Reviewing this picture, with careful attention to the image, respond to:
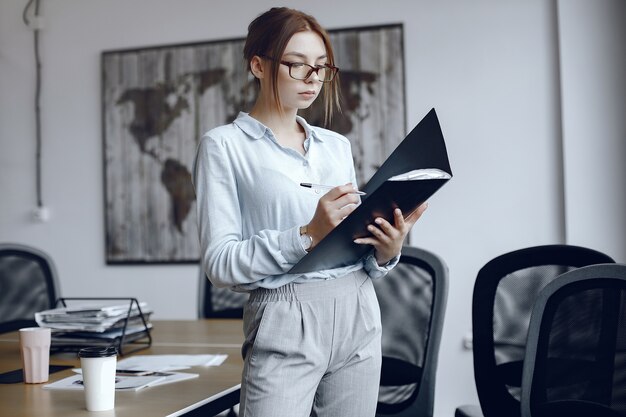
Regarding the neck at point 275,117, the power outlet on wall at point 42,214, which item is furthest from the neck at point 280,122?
the power outlet on wall at point 42,214

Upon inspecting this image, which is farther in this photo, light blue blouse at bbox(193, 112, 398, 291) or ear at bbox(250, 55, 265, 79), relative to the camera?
ear at bbox(250, 55, 265, 79)

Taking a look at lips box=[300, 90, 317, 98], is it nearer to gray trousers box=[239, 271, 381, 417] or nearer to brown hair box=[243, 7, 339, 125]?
brown hair box=[243, 7, 339, 125]

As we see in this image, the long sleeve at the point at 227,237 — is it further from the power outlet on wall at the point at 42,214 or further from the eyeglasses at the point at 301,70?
the power outlet on wall at the point at 42,214

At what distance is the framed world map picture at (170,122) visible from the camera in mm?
3795

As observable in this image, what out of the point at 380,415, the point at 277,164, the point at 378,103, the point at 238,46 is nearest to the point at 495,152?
the point at 378,103

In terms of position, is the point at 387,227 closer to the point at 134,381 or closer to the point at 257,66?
the point at 257,66

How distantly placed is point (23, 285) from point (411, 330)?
4.71 feet

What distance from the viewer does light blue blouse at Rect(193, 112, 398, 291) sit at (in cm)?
126

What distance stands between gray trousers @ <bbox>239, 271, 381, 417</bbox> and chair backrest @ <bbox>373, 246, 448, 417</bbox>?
2.79ft

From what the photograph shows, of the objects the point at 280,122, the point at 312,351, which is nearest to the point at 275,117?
the point at 280,122

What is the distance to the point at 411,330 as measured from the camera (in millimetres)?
2256

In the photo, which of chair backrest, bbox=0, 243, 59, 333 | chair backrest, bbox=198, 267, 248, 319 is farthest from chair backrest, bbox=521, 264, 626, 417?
chair backrest, bbox=0, 243, 59, 333

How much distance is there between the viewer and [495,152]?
3.63 metres

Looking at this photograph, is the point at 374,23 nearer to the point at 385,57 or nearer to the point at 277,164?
the point at 385,57
